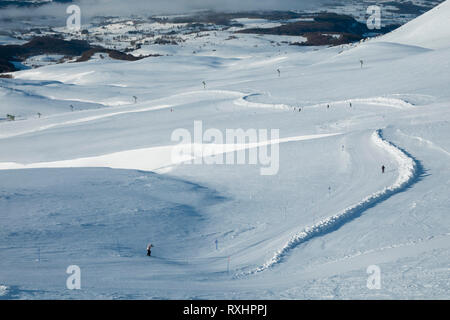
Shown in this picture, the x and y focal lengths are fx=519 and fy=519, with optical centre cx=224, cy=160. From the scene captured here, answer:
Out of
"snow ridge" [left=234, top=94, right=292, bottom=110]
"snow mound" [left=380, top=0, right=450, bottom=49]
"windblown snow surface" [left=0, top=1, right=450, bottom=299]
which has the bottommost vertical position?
"windblown snow surface" [left=0, top=1, right=450, bottom=299]

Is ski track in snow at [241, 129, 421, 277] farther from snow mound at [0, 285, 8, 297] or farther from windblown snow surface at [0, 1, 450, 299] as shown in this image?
snow mound at [0, 285, 8, 297]

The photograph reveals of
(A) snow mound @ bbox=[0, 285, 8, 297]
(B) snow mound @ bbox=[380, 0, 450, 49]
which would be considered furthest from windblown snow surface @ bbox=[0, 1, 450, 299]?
(B) snow mound @ bbox=[380, 0, 450, 49]

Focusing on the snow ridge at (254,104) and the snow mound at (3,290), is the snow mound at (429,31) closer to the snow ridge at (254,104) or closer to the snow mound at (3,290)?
the snow ridge at (254,104)

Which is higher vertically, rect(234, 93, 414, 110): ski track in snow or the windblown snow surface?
rect(234, 93, 414, 110): ski track in snow

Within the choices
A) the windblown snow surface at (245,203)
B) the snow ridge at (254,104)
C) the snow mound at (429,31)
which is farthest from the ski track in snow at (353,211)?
the snow mound at (429,31)

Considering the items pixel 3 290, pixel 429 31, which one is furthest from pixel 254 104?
pixel 429 31

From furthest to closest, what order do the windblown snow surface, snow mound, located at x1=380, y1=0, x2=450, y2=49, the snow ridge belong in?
snow mound, located at x1=380, y1=0, x2=450, y2=49 → the snow ridge → the windblown snow surface

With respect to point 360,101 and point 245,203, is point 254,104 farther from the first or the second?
point 245,203
